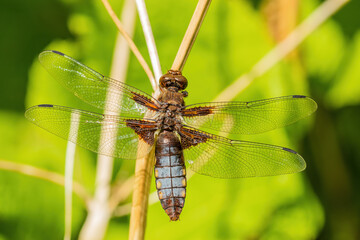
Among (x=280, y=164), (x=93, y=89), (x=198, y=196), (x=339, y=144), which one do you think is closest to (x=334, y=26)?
(x=339, y=144)

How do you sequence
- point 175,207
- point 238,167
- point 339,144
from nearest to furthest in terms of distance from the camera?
1. point 175,207
2. point 238,167
3. point 339,144

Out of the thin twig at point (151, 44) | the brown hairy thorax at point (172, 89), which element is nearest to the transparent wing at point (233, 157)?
the brown hairy thorax at point (172, 89)

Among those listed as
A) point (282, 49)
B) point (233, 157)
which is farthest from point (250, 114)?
point (282, 49)

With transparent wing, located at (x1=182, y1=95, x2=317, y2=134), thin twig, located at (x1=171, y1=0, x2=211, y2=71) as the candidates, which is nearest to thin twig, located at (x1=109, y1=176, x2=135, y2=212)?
transparent wing, located at (x1=182, y1=95, x2=317, y2=134)

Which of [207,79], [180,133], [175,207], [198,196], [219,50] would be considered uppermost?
[219,50]

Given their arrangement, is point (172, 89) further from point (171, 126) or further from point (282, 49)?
point (282, 49)

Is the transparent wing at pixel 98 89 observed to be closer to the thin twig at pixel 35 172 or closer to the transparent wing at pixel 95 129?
the transparent wing at pixel 95 129

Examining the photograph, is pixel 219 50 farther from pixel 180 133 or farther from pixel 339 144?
pixel 339 144
